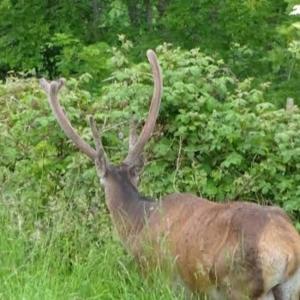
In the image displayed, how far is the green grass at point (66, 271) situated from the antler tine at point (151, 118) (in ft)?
2.25

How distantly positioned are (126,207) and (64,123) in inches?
32.7

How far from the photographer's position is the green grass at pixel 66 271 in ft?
20.3

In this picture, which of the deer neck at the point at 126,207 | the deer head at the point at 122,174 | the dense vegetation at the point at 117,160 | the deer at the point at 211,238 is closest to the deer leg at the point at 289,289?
the deer at the point at 211,238

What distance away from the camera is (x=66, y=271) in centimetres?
658

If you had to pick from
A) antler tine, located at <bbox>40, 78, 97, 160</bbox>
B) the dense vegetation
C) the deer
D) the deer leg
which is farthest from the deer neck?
the deer leg

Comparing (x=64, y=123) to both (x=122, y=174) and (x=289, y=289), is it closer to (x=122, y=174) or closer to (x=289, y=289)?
(x=122, y=174)

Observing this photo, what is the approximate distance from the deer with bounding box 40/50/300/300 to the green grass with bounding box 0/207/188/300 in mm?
126

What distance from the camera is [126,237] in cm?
690

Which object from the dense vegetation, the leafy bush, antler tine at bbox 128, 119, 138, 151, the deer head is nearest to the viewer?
the dense vegetation

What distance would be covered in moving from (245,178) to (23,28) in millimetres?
9628

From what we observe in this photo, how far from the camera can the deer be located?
5.71 meters

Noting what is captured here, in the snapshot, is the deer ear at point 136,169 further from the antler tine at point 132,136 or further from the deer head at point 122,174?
the antler tine at point 132,136

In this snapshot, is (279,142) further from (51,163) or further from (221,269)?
(221,269)

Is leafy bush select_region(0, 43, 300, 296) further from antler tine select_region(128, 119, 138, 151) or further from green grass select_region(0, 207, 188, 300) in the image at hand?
green grass select_region(0, 207, 188, 300)
